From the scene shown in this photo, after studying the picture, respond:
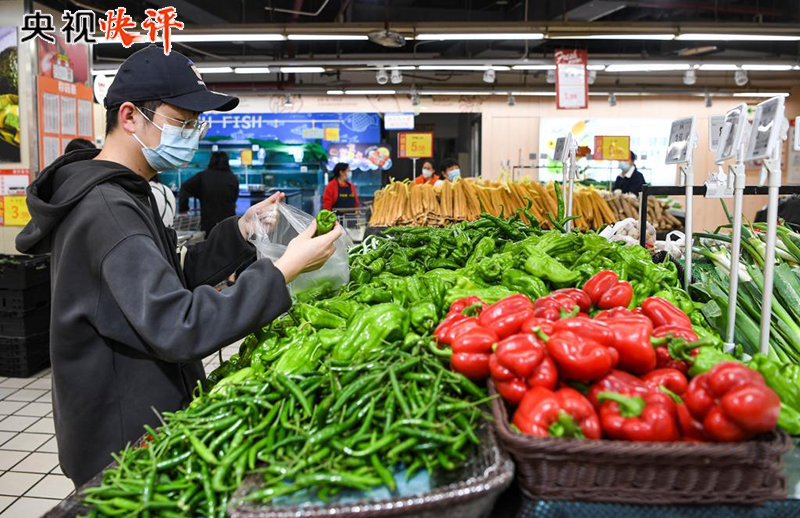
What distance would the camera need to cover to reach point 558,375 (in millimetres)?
1606

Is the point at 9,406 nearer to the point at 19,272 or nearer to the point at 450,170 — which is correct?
the point at 19,272

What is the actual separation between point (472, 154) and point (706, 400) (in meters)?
14.9

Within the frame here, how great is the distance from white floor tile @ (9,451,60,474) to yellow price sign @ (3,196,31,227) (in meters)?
2.98

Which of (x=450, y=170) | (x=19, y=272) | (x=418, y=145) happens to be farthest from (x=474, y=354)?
(x=450, y=170)

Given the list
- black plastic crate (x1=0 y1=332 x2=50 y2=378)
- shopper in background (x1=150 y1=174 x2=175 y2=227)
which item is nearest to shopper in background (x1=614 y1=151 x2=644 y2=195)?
shopper in background (x1=150 y1=174 x2=175 y2=227)

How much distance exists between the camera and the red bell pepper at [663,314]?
6.43 ft

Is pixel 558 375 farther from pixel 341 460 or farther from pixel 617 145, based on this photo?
pixel 617 145

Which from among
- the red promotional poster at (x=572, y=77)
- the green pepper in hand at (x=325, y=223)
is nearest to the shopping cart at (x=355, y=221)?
the red promotional poster at (x=572, y=77)

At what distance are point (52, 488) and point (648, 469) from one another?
355 cm

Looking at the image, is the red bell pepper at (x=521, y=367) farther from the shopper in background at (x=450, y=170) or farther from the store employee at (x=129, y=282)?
the shopper in background at (x=450, y=170)

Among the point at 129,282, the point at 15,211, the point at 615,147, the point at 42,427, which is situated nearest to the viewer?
the point at 129,282

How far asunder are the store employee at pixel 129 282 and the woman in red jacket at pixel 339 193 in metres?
7.94

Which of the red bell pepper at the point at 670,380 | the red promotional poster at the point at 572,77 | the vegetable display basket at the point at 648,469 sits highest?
the red promotional poster at the point at 572,77

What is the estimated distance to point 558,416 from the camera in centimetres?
145
